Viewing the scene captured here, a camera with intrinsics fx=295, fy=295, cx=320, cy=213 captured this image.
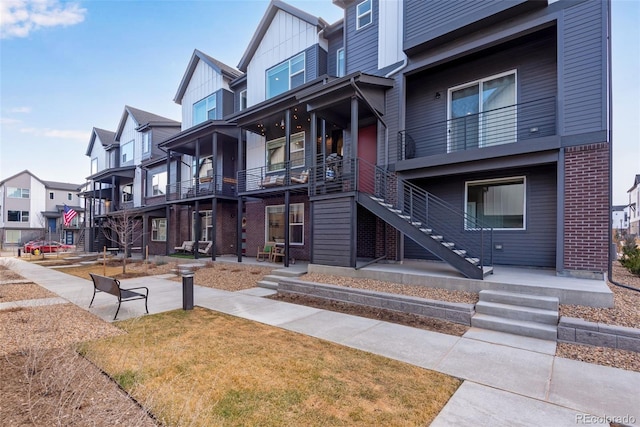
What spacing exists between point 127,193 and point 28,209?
3023 centimetres

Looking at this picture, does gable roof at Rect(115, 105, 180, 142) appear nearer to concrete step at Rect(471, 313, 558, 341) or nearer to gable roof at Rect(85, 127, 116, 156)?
gable roof at Rect(85, 127, 116, 156)

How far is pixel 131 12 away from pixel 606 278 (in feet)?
66.8

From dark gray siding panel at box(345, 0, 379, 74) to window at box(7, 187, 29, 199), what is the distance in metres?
52.9

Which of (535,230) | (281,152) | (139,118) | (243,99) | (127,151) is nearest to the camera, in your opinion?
(535,230)

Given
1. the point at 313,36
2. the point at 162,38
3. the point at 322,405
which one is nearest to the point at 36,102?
the point at 162,38

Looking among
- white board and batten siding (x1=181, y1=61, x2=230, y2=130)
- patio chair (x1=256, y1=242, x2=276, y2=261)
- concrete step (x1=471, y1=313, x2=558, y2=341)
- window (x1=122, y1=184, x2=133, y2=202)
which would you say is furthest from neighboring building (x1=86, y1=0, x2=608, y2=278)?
window (x1=122, y1=184, x2=133, y2=202)

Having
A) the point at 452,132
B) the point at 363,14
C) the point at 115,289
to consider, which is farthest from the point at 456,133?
the point at 115,289

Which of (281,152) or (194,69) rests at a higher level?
(194,69)

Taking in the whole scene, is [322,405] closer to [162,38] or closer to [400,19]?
[400,19]

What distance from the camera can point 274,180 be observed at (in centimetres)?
1319

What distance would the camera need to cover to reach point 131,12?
44.9 feet

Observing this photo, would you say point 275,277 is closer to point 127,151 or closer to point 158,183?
point 158,183

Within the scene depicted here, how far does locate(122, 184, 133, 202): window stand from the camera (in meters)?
25.3

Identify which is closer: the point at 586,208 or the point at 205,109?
the point at 586,208
